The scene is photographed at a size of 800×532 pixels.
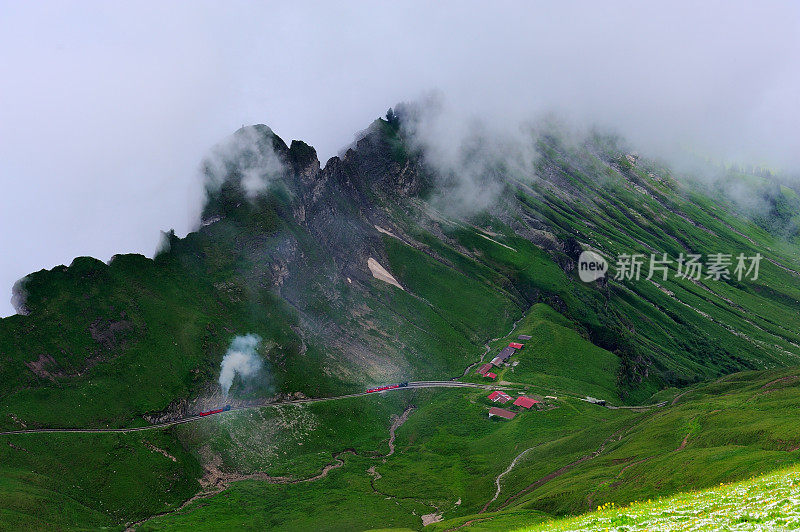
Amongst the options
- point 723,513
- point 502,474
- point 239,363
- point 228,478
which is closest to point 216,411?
point 239,363

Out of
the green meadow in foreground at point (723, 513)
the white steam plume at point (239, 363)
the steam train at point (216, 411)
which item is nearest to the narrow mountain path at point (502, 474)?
the steam train at point (216, 411)

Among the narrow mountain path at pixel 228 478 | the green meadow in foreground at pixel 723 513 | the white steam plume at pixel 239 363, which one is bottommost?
the narrow mountain path at pixel 228 478

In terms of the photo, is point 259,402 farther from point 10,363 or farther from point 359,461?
point 10,363

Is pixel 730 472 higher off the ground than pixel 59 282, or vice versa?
pixel 59 282

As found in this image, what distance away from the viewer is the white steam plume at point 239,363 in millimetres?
186625

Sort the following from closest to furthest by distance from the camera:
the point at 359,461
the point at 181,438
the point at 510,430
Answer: the point at 181,438 < the point at 359,461 < the point at 510,430

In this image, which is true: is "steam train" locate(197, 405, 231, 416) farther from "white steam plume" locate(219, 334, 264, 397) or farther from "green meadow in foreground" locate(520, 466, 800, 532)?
"green meadow in foreground" locate(520, 466, 800, 532)

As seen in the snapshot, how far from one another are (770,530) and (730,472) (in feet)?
126

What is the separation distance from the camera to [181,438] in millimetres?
161750

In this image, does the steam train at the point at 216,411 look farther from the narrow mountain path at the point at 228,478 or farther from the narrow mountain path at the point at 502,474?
the narrow mountain path at the point at 502,474

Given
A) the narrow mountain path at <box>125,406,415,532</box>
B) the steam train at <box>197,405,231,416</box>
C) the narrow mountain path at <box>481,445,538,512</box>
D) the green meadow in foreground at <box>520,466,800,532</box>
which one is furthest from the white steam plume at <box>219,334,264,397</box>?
the green meadow in foreground at <box>520,466,800,532</box>

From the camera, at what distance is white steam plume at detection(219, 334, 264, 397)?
18662 centimetres

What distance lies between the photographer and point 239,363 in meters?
192

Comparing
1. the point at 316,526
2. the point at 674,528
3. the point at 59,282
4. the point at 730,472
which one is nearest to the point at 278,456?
the point at 316,526
